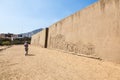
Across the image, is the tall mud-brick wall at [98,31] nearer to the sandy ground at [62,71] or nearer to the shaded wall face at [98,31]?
the shaded wall face at [98,31]

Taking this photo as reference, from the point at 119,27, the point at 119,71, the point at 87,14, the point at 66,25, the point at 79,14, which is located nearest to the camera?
the point at 119,71

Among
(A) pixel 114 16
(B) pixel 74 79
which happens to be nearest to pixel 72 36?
(A) pixel 114 16

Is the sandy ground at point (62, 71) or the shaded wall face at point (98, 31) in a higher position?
the shaded wall face at point (98, 31)

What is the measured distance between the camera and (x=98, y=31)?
9055 mm

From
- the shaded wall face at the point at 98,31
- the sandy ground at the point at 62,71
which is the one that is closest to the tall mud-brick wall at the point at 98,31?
the shaded wall face at the point at 98,31

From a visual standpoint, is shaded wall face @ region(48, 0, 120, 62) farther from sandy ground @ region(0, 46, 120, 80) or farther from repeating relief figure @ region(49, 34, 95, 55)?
sandy ground @ region(0, 46, 120, 80)

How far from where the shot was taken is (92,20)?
390 inches

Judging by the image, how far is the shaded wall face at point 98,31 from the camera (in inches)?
297

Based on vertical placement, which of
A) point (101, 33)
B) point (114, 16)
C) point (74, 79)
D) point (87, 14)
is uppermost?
point (87, 14)

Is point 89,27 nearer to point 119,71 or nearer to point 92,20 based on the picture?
point 92,20

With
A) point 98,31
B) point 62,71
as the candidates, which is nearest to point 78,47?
point 98,31

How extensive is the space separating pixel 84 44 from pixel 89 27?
4.12 ft

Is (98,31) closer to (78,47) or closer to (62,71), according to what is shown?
(78,47)

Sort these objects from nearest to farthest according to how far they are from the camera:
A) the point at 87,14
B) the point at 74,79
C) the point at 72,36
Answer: the point at 74,79 < the point at 87,14 < the point at 72,36
